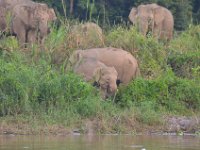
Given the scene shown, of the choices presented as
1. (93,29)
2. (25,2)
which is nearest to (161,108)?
(93,29)

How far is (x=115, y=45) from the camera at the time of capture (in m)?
24.0

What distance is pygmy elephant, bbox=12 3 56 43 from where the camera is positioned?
84.0ft

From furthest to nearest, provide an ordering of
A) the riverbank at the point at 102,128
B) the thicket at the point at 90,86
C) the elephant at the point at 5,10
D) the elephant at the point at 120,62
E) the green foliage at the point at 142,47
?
the elephant at the point at 5,10, the green foliage at the point at 142,47, the elephant at the point at 120,62, the thicket at the point at 90,86, the riverbank at the point at 102,128

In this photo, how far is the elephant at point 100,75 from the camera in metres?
21.5

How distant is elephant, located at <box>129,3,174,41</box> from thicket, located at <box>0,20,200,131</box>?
197 cm

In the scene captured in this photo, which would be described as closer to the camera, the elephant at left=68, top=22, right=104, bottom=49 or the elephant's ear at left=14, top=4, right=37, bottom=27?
the elephant at left=68, top=22, right=104, bottom=49

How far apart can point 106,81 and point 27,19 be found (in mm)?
5443

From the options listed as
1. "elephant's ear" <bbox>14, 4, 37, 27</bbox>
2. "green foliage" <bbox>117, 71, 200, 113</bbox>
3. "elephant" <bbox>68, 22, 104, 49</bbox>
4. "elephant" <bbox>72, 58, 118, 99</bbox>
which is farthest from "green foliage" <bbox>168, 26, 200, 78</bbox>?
"elephant's ear" <bbox>14, 4, 37, 27</bbox>

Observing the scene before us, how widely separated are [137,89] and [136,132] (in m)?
2.10

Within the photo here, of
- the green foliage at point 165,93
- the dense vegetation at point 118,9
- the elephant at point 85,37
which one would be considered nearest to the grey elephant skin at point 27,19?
the elephant at point 85,37

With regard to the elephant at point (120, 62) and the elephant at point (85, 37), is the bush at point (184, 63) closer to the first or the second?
the elephant at point (120, 62)

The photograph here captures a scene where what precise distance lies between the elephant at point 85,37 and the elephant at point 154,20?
255cm

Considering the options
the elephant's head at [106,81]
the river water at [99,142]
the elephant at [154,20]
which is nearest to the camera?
the river water at [99,142]

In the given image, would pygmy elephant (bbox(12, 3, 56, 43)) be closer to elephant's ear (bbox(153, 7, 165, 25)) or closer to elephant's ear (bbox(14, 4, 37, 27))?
Answer: elephant's ear (bbox(14, 4, 37, 27))
